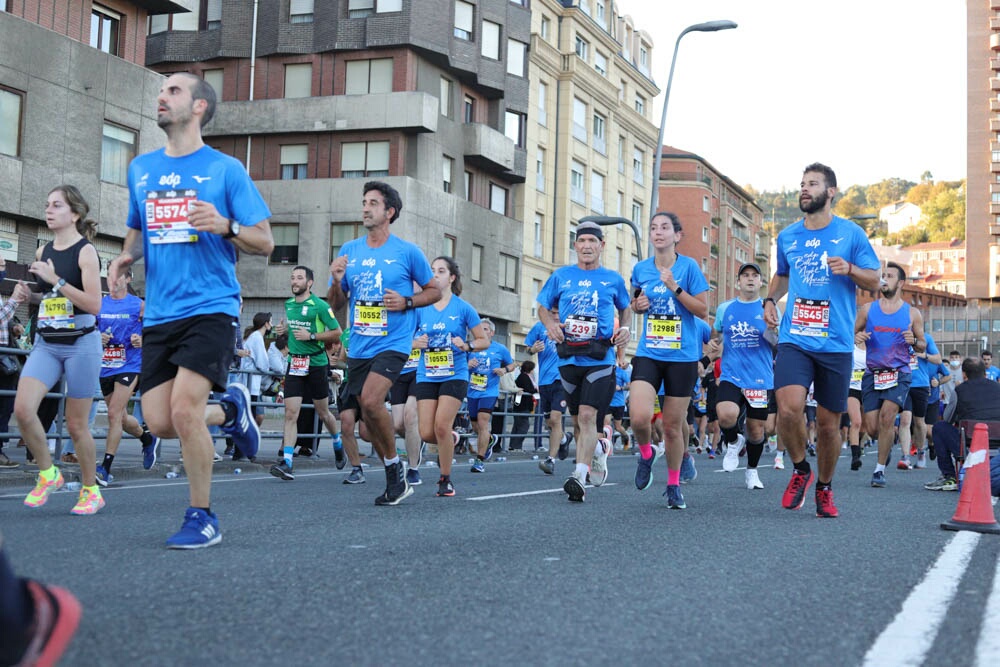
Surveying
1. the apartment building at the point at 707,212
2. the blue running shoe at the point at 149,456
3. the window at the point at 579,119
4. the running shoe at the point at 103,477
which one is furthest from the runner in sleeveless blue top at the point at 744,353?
the apartment building at the point at 707,212

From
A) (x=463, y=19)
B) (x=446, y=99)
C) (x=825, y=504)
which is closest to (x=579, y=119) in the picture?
(x=463, y=19)

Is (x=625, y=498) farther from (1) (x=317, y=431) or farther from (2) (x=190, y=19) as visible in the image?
(2) (x=190, y=19)

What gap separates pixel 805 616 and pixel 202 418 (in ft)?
9.54

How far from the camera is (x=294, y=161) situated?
41719mm

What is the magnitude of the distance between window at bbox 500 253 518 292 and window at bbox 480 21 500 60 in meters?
7.37

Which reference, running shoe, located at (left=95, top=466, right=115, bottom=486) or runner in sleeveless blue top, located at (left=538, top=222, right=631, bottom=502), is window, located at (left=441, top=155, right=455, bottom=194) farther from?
runner in sleeveless blue top, located at (left=538, top=222, right=631, bottom=502)

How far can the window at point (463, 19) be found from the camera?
140ft

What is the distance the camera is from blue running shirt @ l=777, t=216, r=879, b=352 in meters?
8.27

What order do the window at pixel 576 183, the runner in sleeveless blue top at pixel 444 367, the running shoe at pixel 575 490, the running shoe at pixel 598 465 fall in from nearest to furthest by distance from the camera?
the running shoe at pixel 575 490, the running shoe at pixel 598 465, the runner in sleeveless blue top at pixel 444 367, the window at pixel 576 183

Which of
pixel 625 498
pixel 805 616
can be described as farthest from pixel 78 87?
pixel 805 616

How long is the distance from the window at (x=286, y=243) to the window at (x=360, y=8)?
7119 millimetres

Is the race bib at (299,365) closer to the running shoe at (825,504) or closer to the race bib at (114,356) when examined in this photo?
the race bib at (114,356)

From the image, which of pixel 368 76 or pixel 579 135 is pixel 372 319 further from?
pixel 579 135

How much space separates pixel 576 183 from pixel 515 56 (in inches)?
386
